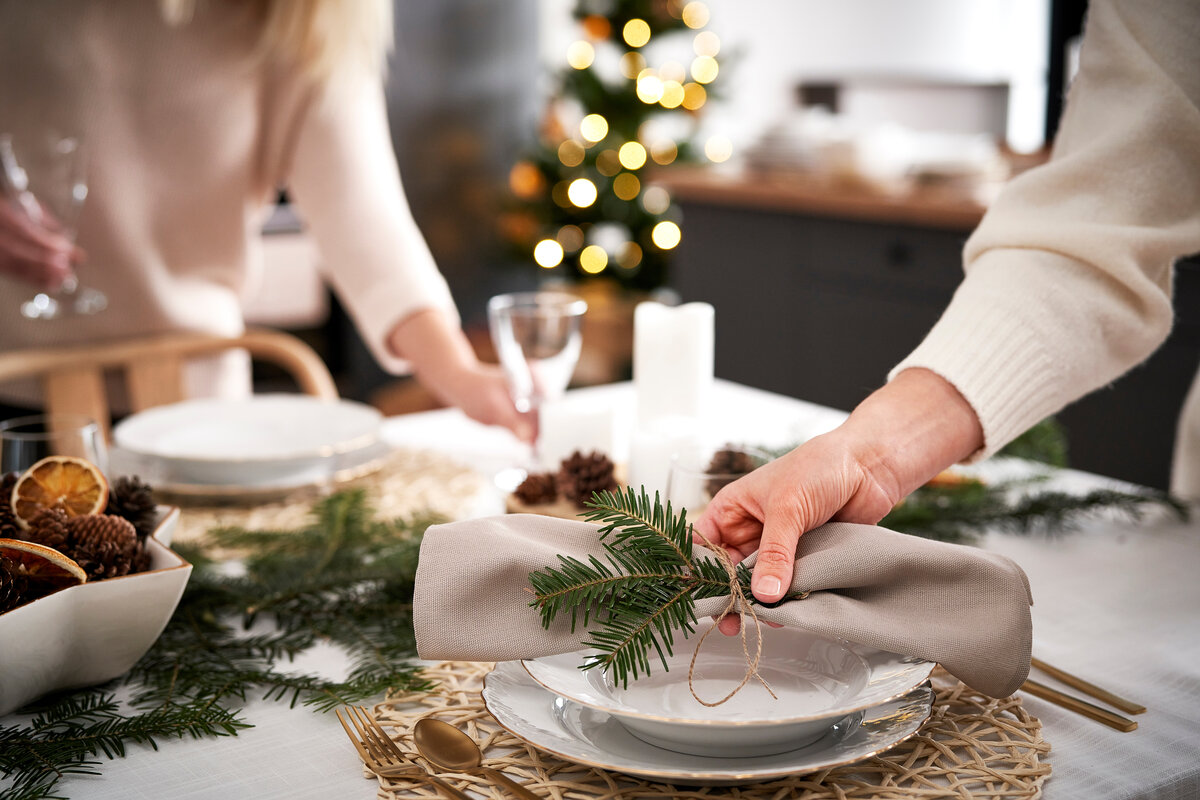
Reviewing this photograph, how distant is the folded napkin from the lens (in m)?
0.57

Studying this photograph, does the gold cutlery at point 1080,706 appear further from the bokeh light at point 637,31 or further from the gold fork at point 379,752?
the bokeh light at point 637,31

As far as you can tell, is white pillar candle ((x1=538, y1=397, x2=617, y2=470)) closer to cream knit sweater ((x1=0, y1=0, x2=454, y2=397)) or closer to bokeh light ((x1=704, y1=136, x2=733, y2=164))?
cream knit sweater ((x1=0, y1=0, x2=454, y2=397))

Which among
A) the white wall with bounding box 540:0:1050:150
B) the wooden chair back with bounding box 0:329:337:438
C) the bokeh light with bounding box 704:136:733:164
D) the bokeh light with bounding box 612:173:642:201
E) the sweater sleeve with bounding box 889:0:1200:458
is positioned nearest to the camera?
the sweater sleeve with bounding box 889:0:1200:458

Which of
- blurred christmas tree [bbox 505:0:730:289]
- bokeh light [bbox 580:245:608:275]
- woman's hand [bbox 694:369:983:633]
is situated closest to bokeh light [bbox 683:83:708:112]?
blurred christmas tree [bbox 505:0:730:289]

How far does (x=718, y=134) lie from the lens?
4.81 m

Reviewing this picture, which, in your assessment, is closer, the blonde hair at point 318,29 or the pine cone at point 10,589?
the pine cone at point 10,589

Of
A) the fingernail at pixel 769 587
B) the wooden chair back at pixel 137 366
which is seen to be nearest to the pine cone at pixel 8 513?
the fingernail at pixel 769 587

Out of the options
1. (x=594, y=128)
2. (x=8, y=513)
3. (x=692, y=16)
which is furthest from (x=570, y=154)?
(x=8, y=513)

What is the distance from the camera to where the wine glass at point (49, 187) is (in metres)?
1.20

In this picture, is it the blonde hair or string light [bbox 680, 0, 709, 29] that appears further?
string light [bbox 680, 0, 709, 29]

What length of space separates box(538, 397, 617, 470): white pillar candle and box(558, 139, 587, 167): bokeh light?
3032mm

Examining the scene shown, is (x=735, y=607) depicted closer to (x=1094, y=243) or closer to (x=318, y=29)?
(x=1094, y=243)

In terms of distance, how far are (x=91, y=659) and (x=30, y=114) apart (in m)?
0.98

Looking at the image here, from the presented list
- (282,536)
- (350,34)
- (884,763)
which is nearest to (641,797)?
(884,763)
